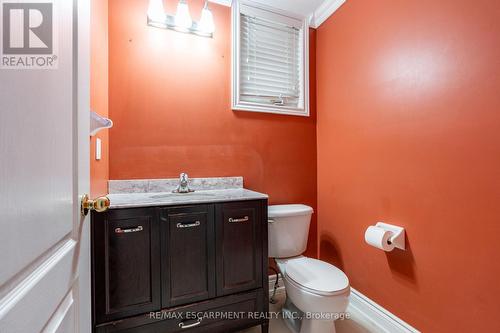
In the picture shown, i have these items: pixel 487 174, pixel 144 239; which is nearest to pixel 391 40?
pixel 487 174

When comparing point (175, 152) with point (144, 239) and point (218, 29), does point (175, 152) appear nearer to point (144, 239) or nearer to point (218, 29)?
point (144, 239)

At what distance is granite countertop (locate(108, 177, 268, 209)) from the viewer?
1.27 metres

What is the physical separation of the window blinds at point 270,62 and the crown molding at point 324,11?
0.19 meters

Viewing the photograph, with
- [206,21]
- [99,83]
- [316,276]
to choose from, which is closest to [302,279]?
[316,276]

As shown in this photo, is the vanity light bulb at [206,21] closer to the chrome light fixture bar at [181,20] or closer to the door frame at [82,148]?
the chrome light fixture bar at [181,20]

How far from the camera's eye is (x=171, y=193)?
164 cm

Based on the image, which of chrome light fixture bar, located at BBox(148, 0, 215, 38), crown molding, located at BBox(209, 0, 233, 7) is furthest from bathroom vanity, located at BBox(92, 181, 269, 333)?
crown molding, located at BBox(209, 0, 233, 7)

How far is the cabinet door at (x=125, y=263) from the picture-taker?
3.60 ft

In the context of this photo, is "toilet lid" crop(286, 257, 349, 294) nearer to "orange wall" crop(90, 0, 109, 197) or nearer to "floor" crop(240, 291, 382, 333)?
"floor" crop(240, 291, 382, 333)

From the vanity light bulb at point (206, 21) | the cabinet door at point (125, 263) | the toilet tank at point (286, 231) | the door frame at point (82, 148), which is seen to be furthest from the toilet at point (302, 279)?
the vanity light bulb at point (206, 21)

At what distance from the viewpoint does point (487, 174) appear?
102 centimetres

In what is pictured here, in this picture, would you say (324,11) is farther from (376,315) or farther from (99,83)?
(376,315)

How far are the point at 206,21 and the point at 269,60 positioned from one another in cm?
63

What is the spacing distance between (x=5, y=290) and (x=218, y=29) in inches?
79.8
